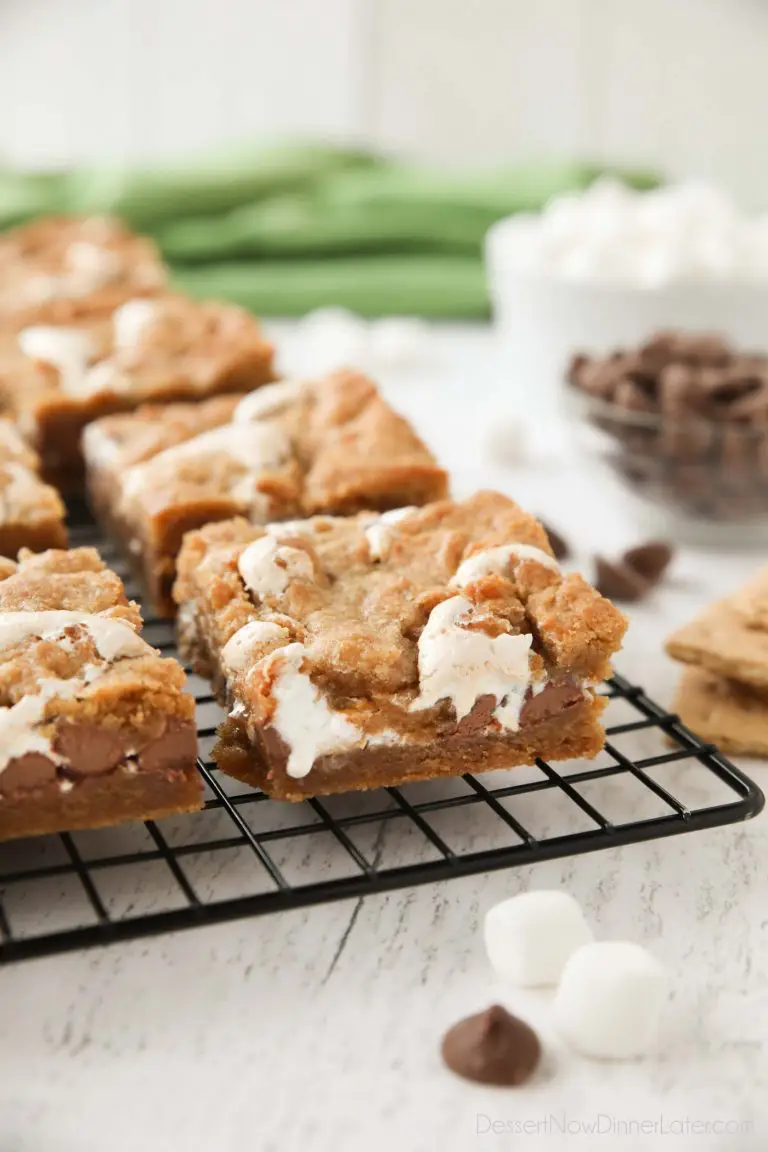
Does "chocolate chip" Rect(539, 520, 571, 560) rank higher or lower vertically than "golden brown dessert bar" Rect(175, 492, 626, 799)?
lower

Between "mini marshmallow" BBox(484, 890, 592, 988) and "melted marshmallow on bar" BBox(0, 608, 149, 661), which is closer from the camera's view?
"mini marshmallow" BBox(484, 890, 592, 988)

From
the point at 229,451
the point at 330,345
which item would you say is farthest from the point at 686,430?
the point at 330,345

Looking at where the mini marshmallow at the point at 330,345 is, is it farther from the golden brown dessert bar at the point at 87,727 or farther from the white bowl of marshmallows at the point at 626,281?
the golden brown dessert bar at the point at 87,727

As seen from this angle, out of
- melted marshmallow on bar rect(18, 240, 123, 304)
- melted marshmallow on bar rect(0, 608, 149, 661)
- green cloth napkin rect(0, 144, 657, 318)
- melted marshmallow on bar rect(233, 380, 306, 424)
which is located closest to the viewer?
melted marshmallow on bar rect(0, 608, 149, 661)

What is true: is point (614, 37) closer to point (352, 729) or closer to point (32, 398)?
point (32, 398)

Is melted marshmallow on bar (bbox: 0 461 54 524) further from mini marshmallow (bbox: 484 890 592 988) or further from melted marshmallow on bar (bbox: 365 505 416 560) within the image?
mini marshmallow (bbox: 484 890 592 988)

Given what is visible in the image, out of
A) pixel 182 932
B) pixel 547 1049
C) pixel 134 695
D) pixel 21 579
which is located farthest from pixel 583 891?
pixel 21 579

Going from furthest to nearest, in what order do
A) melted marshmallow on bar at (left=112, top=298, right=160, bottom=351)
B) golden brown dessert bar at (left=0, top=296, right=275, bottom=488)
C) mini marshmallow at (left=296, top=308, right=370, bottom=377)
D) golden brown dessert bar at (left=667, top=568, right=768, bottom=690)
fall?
mini marshmallow at (left=296, top=308, right=370, bottom=377) → melted marshmallow on bar at (left=112, top=298, right=160, bottom=351) → golden brown dessert bar at (left=0, top=296, right=275, bottom=488) → golden brown dessert bar at (left=667, top=568, right=768, bottom=690)

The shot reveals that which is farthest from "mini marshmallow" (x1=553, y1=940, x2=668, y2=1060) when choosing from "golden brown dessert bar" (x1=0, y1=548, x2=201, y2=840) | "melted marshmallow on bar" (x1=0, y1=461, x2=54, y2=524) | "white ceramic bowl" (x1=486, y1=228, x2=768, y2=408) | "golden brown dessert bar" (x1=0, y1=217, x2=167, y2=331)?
"golden brown dessert bar" (x1=0, y1=217, x2=167, y2=331)
